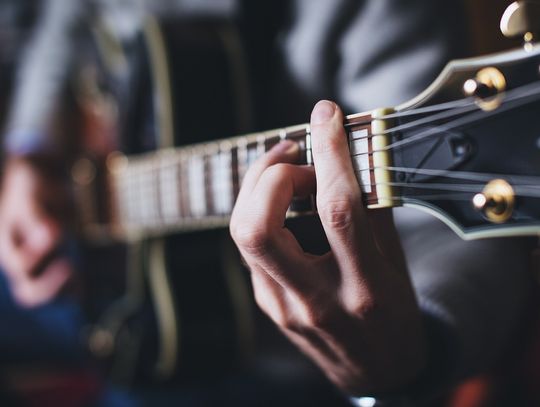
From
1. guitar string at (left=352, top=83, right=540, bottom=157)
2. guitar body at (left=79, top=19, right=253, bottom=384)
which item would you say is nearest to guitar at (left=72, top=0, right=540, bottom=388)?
guitar string at (left=352, top=83, right=540, bottom=157)

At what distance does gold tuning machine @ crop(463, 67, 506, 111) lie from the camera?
0.73 ft

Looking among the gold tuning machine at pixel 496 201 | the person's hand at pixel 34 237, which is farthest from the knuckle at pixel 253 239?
the person's hand at pixel 34 237

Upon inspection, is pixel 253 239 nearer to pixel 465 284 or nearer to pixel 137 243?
pixel 465 284

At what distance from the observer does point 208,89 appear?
64 centimetres

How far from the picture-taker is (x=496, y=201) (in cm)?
23

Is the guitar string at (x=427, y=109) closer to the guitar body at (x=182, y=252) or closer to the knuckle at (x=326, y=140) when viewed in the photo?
the knuckle at (x=326, y=140)

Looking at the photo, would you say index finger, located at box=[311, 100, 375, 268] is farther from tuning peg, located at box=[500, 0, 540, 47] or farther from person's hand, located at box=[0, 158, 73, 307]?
person's hand, located at box=[0, 158, 73, 307]

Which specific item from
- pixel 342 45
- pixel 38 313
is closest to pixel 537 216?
pixel 342 45

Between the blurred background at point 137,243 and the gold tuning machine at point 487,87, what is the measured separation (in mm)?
111

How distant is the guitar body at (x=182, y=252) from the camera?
2.08 ft

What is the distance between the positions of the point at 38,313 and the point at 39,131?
33 centimetres

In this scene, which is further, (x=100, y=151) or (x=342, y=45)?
(x=100, y=151)

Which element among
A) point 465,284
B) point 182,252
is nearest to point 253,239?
point 465,284

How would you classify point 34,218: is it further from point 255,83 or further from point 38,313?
point 255,83
